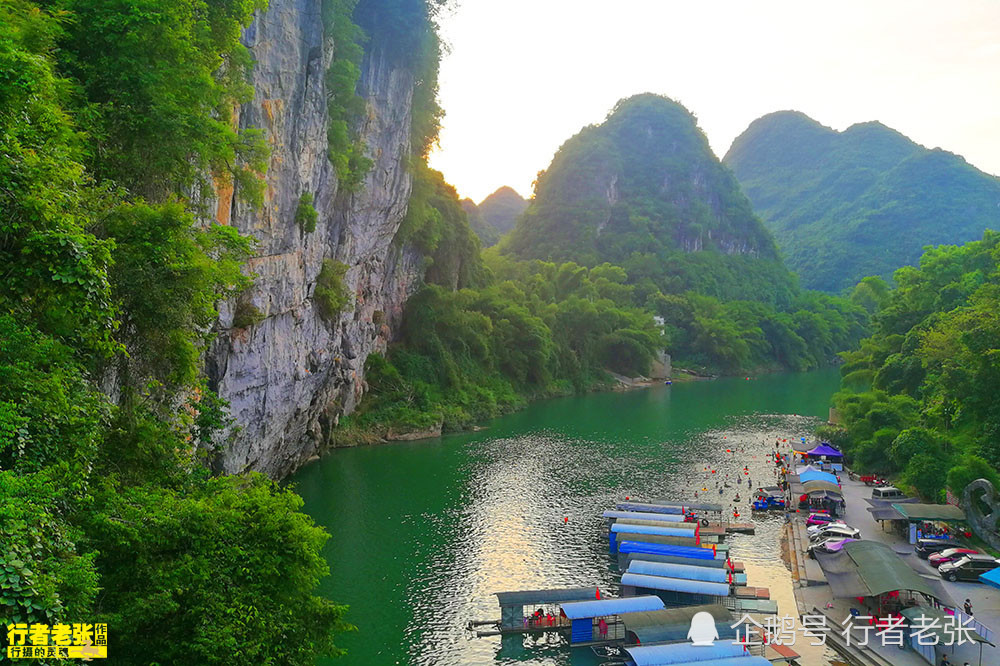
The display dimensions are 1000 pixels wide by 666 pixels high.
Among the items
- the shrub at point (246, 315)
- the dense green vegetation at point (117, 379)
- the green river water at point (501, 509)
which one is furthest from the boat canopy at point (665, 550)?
the shrub at point (246, 315)

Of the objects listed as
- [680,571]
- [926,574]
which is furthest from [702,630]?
[926,574]

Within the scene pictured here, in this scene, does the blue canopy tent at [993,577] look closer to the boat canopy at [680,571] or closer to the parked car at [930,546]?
the parked car at [930,546]

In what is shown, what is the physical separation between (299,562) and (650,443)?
33259mm

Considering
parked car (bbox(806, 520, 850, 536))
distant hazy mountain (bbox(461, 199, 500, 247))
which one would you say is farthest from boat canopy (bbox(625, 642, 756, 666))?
distant hazy mountain (bbox(461, 199, 500, 247))

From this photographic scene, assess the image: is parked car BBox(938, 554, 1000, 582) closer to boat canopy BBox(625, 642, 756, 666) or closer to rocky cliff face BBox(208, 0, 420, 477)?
boat canopy BBox(625, 642, 756, 666)

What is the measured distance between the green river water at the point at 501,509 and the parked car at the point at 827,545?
3.64ft

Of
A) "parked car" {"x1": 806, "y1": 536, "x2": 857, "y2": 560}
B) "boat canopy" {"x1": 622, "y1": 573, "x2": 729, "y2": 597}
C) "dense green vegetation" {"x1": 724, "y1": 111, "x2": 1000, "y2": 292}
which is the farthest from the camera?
"dense green vegetation" {"x1": 724, "y1": 111, "x2": 1000, "y2": 292}

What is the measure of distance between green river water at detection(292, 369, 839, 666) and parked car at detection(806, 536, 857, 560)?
1.11 metres

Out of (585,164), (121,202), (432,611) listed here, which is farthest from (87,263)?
(585,164)

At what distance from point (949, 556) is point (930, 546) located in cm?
117

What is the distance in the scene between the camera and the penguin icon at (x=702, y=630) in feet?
50.4

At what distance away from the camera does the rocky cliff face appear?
21.7 meters

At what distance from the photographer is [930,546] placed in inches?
840

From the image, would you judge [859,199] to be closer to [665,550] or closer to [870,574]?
[665,550]
